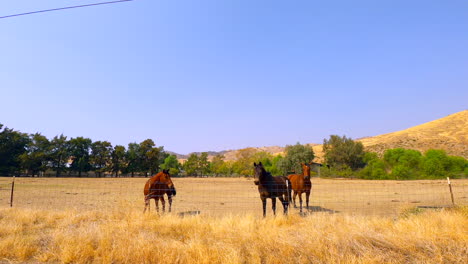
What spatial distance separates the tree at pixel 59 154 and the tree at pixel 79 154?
107 cm

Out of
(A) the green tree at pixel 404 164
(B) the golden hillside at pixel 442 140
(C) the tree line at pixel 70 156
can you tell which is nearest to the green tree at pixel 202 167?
(C) the tree line at pixel 70 156

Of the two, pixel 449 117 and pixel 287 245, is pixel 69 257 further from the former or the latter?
pixel 449 117

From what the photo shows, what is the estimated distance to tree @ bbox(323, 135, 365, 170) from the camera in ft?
151

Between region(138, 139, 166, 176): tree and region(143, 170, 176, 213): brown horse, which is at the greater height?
region(138, 139, 166, 176): tree

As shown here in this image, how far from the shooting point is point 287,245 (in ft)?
14.6

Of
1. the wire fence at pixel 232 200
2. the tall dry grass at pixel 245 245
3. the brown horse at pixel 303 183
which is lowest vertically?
the wire fence at pixel 232 200

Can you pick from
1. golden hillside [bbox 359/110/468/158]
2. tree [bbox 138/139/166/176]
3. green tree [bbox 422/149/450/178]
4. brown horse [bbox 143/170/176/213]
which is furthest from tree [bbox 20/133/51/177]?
Answer: golden hillside [bbox 359/110/468/158]

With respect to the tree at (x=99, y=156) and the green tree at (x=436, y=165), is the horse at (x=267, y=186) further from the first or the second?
the tree at (x=99, y=156)

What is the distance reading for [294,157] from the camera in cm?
4766

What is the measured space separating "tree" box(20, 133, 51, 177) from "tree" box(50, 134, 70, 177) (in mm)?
854

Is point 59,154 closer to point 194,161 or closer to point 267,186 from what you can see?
point 194,161

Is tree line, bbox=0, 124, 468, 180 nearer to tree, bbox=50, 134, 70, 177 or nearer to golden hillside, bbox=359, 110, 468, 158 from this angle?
tree, bbox=50, 134, 70, 177

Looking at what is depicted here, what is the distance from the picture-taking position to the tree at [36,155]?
49.8m

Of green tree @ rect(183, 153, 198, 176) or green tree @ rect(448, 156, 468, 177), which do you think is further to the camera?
green tree @ rect(183, 153, 198, 176)
